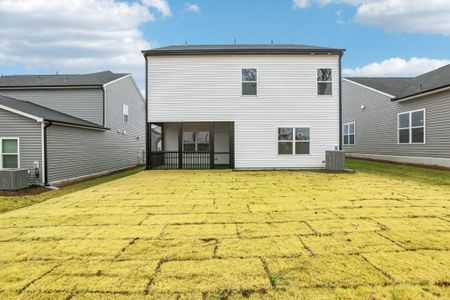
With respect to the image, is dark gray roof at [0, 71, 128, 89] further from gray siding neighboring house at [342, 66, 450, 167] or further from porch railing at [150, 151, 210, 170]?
gray siding neighboring house at [342, 66, 450, 167]

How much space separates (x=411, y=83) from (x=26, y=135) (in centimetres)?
2207

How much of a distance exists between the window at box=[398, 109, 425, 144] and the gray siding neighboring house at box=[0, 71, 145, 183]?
58.1 ft

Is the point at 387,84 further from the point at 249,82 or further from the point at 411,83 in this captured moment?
the point at 249,82

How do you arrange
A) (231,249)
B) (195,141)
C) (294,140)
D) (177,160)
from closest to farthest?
(231,249)
(294,140)
(177,160)
(195,141)

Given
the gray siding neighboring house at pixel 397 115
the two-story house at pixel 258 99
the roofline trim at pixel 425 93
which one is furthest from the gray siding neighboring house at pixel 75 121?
the gray siding neighboring house at pixel 397 115

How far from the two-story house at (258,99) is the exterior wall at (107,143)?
3.69 m

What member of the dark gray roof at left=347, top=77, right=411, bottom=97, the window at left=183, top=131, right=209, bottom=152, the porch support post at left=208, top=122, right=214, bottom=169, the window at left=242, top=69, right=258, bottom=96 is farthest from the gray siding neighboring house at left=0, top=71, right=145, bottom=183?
the dark gray roof at left=347, top=77, right=411, bottom=97

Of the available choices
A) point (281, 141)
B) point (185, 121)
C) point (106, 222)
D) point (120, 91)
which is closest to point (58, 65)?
point (120, 91)

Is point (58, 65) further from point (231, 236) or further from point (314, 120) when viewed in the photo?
point (231, 236)

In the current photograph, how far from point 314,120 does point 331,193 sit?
7471mm

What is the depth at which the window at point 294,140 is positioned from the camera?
14797 millimetres

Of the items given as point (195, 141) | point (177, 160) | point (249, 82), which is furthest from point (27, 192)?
point (249, 82)

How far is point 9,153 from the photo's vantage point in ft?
37.6

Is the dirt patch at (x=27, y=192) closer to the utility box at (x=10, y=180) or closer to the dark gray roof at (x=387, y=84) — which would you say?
the utility box at (x=10, y=180)
